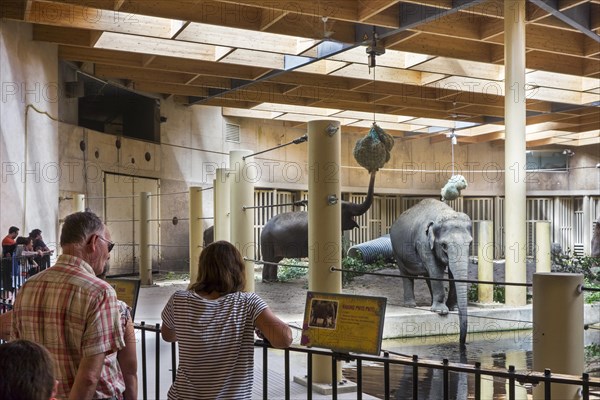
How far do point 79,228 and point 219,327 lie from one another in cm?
57

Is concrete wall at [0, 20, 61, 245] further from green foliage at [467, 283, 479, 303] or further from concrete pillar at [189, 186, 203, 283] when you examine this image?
green foliage at [467, 283, 479, 303]

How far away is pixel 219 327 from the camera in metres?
2.25

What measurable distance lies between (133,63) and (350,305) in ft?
31.7

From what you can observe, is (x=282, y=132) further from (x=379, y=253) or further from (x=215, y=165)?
(x=379, y=253)

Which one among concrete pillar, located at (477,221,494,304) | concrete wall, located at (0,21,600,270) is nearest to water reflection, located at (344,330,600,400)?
concrete pillar, located at (477,221,494,304)

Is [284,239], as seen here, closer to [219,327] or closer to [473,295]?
[473,295]

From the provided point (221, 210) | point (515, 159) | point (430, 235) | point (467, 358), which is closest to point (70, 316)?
point (221, 210)

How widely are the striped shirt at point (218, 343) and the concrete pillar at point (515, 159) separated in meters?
7.40

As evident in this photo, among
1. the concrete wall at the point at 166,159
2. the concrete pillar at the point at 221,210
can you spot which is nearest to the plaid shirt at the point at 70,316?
the concrete wall at the point at 166,159

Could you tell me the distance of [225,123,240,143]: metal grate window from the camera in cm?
1684

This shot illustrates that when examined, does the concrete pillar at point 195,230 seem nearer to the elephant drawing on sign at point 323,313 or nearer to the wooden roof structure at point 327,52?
the wooden roof structure at point 327,52

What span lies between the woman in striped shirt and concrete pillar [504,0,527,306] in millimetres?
7403

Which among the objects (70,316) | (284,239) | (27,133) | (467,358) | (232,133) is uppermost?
(232,133)

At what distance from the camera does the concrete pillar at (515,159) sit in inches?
353
